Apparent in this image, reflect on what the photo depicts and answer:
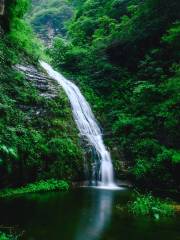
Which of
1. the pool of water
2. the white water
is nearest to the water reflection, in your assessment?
the pool of water

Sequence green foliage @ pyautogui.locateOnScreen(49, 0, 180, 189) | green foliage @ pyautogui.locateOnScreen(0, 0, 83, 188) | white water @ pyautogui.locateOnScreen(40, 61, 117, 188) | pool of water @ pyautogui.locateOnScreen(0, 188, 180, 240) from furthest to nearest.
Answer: green foliage @ pyautogui.locateOnScreen(49, 0, 180, 189) < white water @ pyautogui.locateOnScreen(40, 61, 117, 188) < green foliage @ pyautogui.locateOnScreen(0, 0, 83, 188) < pool of water @ pyautogui.locateOnScreen(0, 188, 180, 240)

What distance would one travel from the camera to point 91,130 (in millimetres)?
14438

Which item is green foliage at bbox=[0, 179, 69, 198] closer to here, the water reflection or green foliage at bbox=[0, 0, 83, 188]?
green foliage at bbox=[0, 0, 83, 188]

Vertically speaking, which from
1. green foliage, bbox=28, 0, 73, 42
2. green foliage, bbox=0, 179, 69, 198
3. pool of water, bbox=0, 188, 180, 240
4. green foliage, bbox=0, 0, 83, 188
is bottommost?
pool of water, bbox=0, 188, 180, 240

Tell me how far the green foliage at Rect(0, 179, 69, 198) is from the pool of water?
49cm

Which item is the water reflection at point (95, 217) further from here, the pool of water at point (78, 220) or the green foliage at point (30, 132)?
the green foliage at point (30, 132)

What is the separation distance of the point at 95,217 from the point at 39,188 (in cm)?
324

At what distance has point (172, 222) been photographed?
24.1 feet

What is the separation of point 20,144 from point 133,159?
5.00 metres

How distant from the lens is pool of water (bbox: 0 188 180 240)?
6.27 meters

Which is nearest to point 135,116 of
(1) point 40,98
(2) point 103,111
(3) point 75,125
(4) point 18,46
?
(2) point 103,111

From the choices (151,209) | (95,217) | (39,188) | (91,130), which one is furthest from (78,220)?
(91,130)

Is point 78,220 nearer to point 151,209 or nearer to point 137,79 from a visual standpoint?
point 151,209

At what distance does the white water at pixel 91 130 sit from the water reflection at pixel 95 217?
6.18 feet
